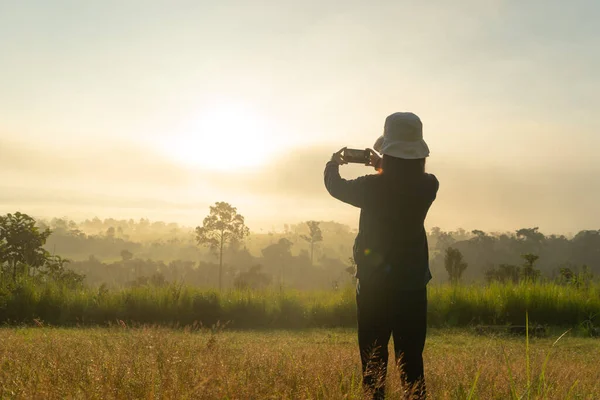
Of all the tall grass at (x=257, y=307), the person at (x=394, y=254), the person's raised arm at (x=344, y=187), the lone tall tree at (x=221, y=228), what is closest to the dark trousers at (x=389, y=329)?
the person at (x=394, y=254)

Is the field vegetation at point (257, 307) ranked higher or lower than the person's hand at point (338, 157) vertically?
lower

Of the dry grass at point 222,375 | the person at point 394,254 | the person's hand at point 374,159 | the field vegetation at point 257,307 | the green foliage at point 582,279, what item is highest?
the person's hand at point 374,159

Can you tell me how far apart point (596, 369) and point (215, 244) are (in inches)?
3264

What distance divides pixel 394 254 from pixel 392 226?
0.79 feet

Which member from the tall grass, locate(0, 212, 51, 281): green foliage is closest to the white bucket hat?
the tall grass

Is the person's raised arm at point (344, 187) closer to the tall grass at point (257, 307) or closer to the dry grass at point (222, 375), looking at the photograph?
the dry grass at point (222, 375)

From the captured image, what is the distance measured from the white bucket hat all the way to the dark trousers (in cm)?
112

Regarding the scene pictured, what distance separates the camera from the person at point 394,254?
4.50m

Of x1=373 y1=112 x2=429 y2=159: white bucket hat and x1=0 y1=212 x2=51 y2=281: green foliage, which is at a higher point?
x1=373 y1=112 x2=429 y2=159: white bucket hat

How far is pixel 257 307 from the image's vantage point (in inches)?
572

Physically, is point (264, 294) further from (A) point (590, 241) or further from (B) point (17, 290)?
(A) point (590, 241)

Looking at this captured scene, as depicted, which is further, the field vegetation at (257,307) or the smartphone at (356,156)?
the field vegetation at (257,307)

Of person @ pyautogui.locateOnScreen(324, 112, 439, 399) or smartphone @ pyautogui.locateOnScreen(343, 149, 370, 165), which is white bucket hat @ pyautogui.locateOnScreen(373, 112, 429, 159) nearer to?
person @ pyautogui.locateOnScreen(324, 112, 439, 399)

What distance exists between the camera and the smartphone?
16.5 ft
